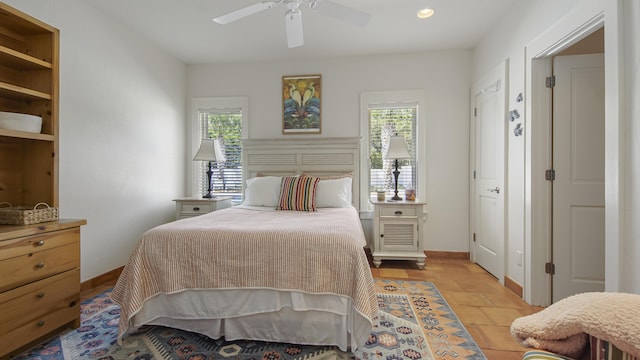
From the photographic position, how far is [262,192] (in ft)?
10.2

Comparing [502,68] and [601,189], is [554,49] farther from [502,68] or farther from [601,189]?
[601,189]

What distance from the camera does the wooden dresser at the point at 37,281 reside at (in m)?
1.49

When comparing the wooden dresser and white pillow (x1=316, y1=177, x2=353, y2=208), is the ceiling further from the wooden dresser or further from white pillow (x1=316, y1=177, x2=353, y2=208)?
the wooden dresser

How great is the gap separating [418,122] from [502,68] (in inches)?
41.4

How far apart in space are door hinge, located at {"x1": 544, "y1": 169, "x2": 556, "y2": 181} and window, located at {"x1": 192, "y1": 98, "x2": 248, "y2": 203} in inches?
133

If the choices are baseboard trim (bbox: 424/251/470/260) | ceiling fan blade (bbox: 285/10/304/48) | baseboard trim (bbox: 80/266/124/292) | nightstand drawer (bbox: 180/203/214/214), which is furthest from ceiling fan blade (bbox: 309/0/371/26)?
baseboard trim (bbox: 80/266/124/292)

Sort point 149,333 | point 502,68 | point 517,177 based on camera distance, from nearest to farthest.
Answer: point 149,333 < point 517,177 < point 502,68

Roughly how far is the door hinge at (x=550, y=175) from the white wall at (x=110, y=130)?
391 centimetres

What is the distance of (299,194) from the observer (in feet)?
9.59

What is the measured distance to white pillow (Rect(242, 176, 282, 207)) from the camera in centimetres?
305

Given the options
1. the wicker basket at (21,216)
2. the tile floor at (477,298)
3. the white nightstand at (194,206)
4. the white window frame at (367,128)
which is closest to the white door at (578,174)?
the tile floor at (477,298)

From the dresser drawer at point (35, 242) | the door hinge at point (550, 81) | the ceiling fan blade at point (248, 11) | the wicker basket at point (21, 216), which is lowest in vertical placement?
the dresser drawer at point (35, 242)

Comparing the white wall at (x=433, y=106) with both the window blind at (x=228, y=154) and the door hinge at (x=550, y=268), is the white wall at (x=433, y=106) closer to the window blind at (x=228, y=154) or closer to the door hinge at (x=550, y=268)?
the window blind at (x=228, y=154)

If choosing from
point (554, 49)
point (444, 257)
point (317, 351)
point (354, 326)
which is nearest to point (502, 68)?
point (554, 49)
